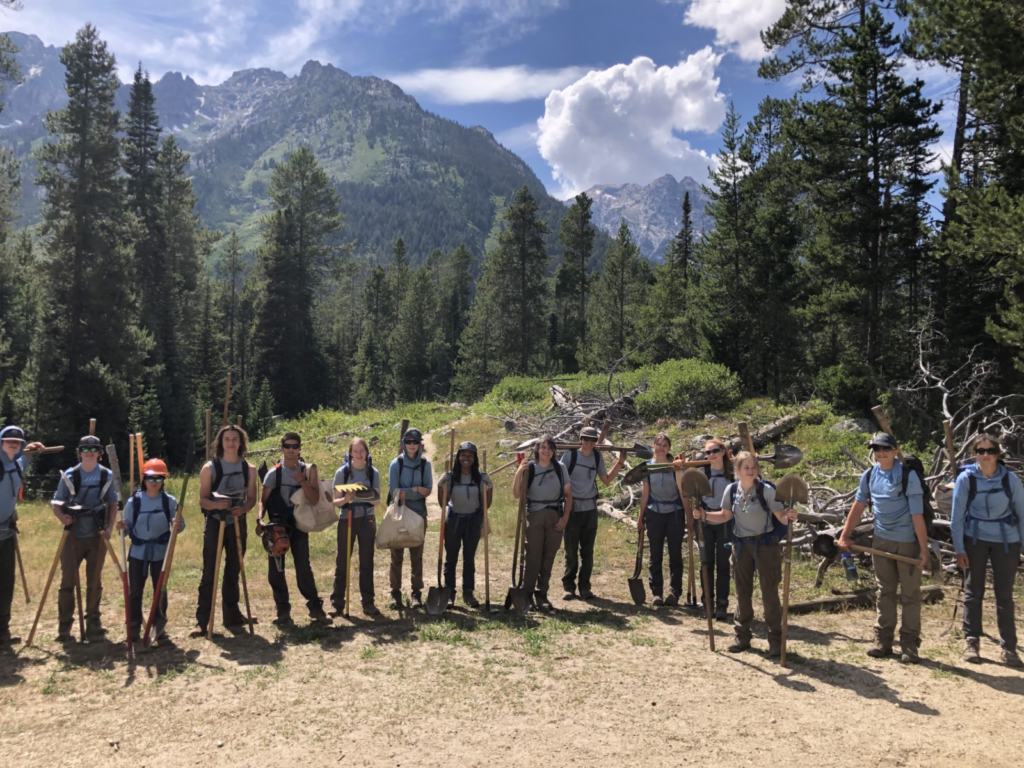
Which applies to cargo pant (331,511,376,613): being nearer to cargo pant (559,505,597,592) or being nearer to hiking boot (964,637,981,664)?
cargo pant (559,505,597,592)

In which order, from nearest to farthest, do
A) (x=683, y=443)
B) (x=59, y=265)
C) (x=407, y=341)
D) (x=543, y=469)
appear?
(x=543, y=469)
(x=683, y=443)
(x=59, y=265)
(x=407, y=341)

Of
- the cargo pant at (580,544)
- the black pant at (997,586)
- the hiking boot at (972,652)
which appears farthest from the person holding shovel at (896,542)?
the cargo pant at (580,544)

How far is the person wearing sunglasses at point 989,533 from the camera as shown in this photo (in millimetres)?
6281

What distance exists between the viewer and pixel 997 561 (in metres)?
6.37

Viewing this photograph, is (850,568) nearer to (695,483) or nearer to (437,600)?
(695,483)

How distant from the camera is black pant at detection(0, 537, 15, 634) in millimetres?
6617

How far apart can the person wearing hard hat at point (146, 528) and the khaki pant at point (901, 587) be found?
7.37m

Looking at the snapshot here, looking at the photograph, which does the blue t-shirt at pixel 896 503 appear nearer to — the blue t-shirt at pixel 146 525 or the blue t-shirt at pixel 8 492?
the blue t-shirt at pixel 146 525

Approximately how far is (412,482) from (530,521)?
1589 millimetres

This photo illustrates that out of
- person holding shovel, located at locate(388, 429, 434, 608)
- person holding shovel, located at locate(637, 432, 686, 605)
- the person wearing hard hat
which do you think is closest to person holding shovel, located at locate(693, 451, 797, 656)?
person holding shovel, located at locate(637, 432, 686, 605)

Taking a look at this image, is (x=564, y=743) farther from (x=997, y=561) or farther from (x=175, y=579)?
(x=175, y=579)

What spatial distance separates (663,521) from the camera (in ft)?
27.3

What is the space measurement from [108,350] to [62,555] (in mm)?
24496

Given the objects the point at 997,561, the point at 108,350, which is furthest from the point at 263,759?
the point at 108,350
